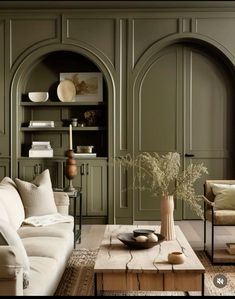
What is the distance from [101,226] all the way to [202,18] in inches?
121

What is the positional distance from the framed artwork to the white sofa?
2125mm

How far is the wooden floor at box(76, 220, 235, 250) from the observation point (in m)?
5.13

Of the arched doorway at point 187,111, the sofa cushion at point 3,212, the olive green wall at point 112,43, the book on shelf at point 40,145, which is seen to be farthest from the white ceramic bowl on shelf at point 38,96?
the sofa cushion at point 3,212

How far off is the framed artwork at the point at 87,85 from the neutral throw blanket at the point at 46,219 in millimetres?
2476

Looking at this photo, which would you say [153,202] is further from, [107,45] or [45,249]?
[45,249]

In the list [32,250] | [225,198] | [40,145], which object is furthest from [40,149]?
[32,250]

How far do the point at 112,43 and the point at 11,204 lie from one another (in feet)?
10.2

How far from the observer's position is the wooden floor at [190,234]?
513 centimetres

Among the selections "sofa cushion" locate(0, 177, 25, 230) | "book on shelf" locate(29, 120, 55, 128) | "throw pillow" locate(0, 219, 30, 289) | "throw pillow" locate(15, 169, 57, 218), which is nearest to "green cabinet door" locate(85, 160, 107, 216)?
"book on shelf" locate(29, 120, 55, 128)

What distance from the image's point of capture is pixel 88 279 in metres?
3.87

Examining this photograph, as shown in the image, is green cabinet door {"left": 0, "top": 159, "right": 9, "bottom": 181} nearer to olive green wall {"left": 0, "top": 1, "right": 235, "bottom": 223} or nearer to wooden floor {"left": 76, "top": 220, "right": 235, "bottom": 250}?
olive green wall {"left": 0, "top": 1, "right": 235, "bottom": 223}

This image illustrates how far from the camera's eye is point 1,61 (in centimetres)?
629

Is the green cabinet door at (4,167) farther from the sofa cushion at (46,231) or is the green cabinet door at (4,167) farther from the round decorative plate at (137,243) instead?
the round decorative plate at (137,243)

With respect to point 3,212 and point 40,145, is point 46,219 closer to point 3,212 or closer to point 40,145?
point 3,212
